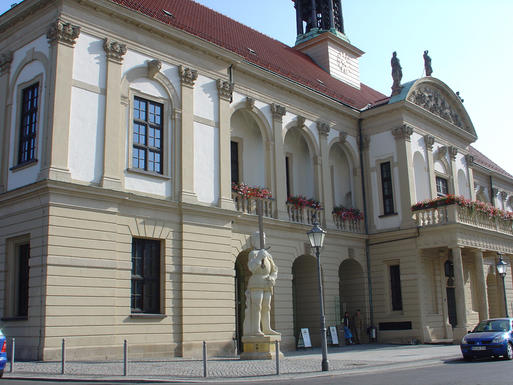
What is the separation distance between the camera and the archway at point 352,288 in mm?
30375

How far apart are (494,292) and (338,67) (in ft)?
58.6

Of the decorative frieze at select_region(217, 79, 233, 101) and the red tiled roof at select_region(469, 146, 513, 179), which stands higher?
the red tiled roof at select_region(469, 146, 513, 179)

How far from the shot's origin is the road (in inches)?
495

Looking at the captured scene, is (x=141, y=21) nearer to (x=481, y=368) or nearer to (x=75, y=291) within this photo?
(x=75, y=291)

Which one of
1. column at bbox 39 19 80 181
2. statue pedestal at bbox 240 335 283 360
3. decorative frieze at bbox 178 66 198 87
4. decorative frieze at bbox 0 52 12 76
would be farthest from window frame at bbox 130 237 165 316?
decorative frieze at bbox 0 52 12 76

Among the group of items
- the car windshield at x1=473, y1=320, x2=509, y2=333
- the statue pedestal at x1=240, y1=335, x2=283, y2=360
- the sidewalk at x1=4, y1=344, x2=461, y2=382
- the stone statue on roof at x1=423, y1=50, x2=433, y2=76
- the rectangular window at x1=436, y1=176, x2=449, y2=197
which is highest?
the stone statue on roof at x1=423, y1=50, x2=433, y2=76

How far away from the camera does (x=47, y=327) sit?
17.2 meters

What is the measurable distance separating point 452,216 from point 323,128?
24.8 ft

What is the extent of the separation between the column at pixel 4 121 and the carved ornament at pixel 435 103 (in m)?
20.1

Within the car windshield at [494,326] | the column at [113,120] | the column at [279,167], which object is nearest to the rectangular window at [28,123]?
the column at [113,120]

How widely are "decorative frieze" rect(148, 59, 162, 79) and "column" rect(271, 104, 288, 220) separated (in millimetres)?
6956

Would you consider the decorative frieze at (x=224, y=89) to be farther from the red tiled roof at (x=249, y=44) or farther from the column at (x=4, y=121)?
the column at (x=4, y=121)

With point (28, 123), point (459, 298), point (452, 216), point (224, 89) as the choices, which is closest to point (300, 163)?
point (224, 89)

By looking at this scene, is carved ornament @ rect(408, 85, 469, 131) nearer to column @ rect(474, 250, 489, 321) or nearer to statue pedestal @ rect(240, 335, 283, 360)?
column @ rect(474, 250, 489, 321)
